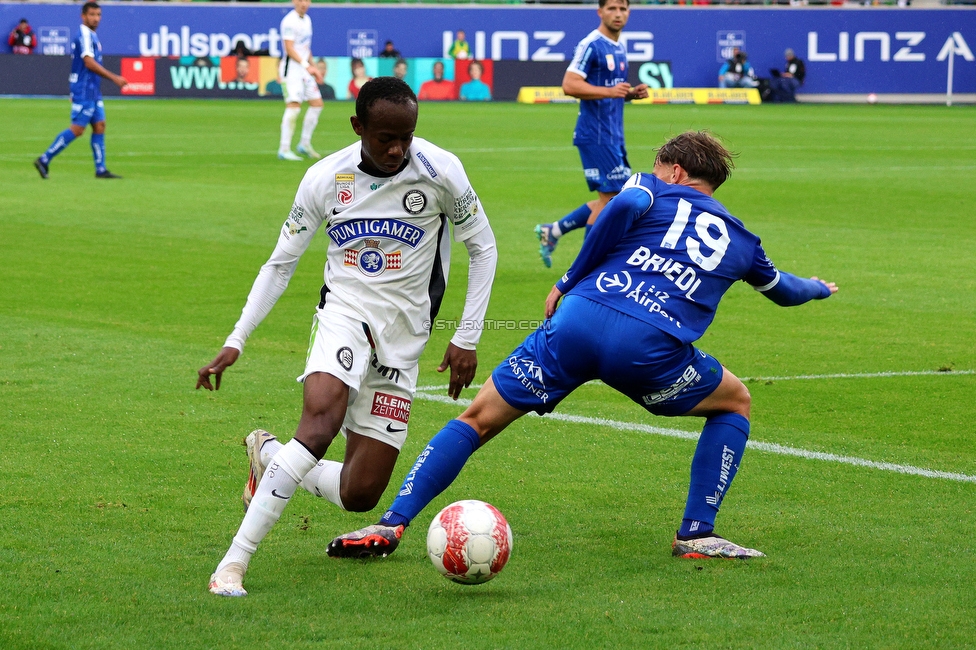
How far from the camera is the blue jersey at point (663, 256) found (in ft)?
14.1

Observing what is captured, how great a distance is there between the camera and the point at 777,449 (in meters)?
5.89

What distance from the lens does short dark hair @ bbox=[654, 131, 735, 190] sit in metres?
4.46

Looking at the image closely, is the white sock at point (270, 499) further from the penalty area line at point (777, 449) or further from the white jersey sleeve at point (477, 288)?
the penalty area line at point (777, 449)

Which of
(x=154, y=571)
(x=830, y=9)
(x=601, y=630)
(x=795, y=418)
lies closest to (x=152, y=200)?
(x=795, y=418)

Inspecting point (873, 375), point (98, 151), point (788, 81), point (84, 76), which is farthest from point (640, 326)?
point (788, 81)

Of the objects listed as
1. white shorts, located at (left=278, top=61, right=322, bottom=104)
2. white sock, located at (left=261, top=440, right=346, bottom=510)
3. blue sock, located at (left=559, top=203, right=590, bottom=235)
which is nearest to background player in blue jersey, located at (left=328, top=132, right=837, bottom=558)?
white sock, located at (left=261, top=440, right=346, bottom=510)

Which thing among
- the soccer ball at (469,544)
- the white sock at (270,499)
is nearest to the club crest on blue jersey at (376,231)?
the white sock at (270,499)

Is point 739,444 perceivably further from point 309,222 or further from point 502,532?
point 309,222

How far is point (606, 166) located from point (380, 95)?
22.6 feet

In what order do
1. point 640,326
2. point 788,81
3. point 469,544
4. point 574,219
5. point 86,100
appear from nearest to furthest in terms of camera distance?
1. point 469,544
2. point 640,326
3. point 574,219
4. point 86,100
5. point 788,81

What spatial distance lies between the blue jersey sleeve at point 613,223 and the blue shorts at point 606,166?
6.67 meters

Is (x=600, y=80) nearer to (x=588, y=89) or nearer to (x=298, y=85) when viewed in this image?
(x=588, y=89)

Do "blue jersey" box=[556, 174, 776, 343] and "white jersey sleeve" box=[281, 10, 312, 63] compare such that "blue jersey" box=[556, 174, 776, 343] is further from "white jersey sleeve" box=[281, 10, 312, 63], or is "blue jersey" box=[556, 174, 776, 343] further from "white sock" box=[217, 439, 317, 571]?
"white jersey sleeve" box=[281, 10, 312, 63]

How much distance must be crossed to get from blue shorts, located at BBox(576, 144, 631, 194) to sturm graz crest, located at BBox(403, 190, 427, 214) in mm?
6488
